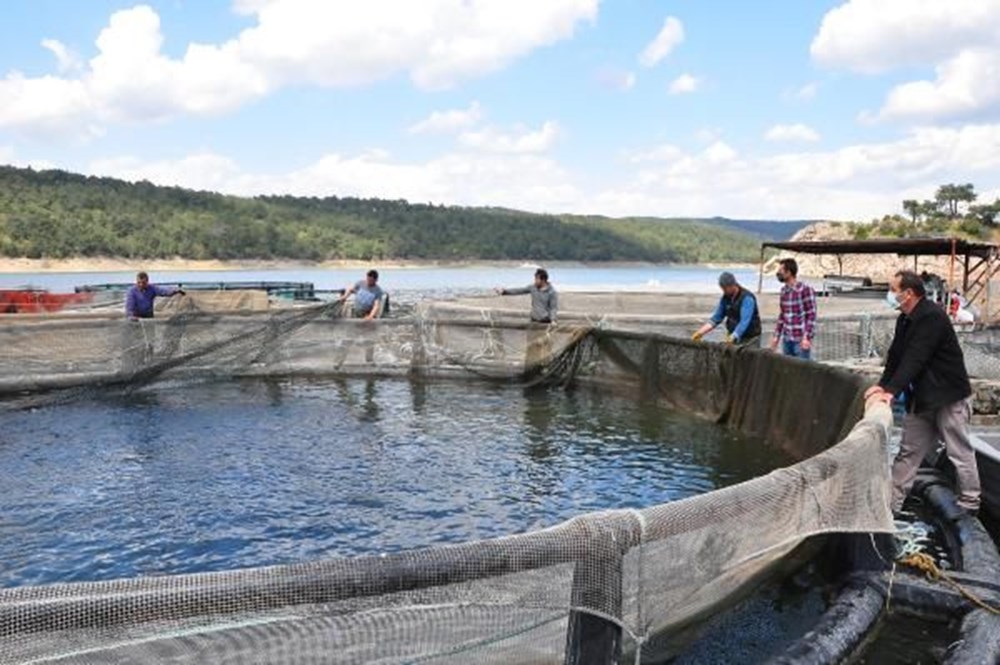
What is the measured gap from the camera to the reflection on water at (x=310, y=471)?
705 centimetres

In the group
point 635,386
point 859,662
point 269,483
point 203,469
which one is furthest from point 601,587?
point 635,386

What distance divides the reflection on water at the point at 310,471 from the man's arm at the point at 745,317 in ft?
4.59

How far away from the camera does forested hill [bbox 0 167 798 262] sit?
128375mm

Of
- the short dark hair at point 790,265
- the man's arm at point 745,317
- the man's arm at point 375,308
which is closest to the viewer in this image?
the short dark hair at point 790,265

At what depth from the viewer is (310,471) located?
9281 mm

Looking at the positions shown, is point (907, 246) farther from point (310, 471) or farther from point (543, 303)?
point (310, 471)

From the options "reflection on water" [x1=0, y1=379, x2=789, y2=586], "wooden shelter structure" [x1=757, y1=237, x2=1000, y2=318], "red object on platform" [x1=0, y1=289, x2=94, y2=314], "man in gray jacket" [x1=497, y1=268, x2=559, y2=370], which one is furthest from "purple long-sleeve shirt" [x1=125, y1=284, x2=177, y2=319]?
"wooden shelter structure" [x1=757, y1=237, x2=1000, y2=318]

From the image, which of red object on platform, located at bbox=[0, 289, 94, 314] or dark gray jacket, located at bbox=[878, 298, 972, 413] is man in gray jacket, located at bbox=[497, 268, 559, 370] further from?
red object on platform, located at bbox=[0, 289, 94, 314]

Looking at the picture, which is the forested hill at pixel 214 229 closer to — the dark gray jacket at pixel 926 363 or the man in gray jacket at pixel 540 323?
the man in gray jacket at pixel 540 323

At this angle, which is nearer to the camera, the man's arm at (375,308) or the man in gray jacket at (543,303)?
the man in gray jacket at (543,303)

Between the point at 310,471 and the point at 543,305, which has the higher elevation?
the point at 543,305

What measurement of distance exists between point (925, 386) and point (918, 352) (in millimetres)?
488

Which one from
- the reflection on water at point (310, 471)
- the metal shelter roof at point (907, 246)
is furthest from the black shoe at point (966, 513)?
the metal shelter roof at point (907, 246)

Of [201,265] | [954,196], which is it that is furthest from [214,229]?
[954,196]
